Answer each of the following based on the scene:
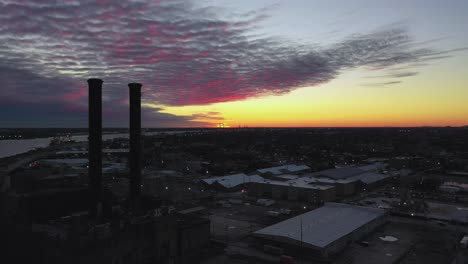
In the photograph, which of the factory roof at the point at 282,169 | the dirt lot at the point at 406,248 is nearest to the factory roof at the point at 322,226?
the dirt lot at the point at 406,248

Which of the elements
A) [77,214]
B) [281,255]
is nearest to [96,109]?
[77,214]

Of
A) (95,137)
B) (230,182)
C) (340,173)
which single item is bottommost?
(230,182)

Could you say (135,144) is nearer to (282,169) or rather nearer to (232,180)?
(232,180)

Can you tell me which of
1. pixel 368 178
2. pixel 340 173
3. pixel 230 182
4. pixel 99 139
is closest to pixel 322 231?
pixel 99 139

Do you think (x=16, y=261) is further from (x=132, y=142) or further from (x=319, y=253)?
(x=319, y=253)

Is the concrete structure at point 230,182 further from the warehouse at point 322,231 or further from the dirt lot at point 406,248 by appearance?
the dirt lot at point 406,248
